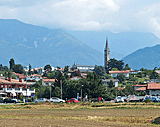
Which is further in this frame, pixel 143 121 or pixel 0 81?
pixel 0 81

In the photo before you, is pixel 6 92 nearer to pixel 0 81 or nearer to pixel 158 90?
pixel 0 81

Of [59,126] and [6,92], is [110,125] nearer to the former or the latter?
[59,126]

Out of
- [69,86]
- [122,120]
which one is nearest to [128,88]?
[69,86]

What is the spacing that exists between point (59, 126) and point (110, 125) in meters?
4.46

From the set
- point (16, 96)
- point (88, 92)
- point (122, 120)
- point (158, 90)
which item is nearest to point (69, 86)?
point (88, 92)

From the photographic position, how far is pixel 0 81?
104562 mm

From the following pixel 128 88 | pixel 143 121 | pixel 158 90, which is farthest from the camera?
pixel 128 88

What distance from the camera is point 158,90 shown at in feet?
393

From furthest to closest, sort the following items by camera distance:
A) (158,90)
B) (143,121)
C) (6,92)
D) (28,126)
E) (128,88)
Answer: (128,88) < (158,90) < (6,92) < (143,121) < (28,126)

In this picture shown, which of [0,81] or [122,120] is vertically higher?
[0,81]

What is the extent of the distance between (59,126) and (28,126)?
2497mm

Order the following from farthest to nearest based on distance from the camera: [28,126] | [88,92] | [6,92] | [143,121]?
[88,92], [6,92], [143,121], [28,126]

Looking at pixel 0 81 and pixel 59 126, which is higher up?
pixel 0 81

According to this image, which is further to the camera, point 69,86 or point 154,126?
point 69,86
